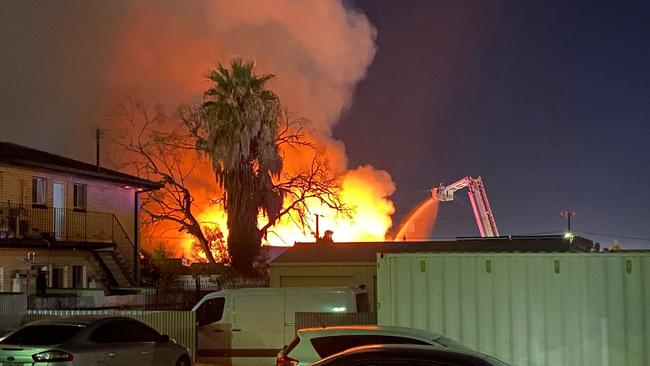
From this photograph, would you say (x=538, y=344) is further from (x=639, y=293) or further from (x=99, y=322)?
(x=99, y=322)

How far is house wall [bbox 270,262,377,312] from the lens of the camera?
26.8 meters

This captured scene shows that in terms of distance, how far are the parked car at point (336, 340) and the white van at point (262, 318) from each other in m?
6.50

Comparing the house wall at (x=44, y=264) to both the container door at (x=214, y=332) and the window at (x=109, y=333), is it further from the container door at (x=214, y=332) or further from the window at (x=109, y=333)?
the window at (x=109, y=333)

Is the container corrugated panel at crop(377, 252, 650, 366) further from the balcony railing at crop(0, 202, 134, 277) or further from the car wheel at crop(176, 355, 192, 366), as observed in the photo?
the balcony railing at crop(0, 202, 134, 277)

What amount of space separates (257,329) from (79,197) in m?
18.6

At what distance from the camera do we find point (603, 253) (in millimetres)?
12156

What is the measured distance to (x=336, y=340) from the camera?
11109 millimetres

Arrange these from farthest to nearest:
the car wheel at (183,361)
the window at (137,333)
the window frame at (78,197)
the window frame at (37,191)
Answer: the window frame at (78,197), the window frame at (37,191), the car wheel at (183,361), the window at (137,333)

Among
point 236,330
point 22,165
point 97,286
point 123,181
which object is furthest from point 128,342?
point 123,181

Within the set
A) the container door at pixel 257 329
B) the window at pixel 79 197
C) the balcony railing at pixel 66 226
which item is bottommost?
the container door at pixel 257 329

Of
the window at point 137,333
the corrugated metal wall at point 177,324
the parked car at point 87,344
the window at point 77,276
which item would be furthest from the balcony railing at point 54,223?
the parked car at point 87,344

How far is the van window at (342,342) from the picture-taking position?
10.9 m

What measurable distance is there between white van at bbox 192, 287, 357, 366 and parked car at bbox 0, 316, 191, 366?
246cm

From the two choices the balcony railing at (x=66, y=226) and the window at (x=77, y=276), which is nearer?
the balcony railing at (x=66, y=226)
